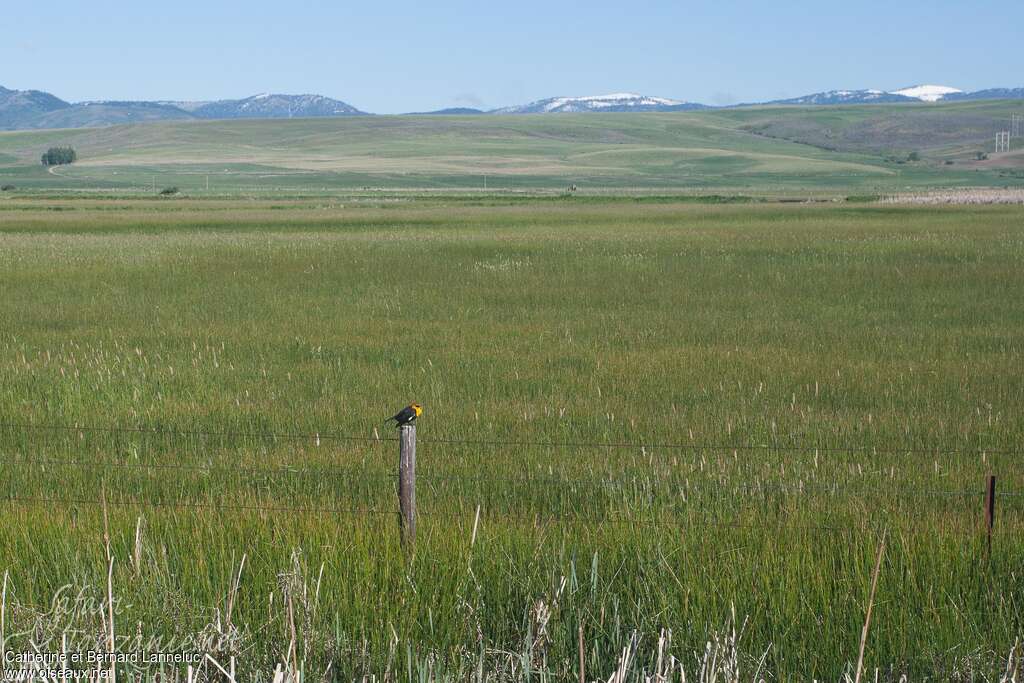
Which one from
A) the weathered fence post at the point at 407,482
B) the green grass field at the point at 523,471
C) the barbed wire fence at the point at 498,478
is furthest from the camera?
the barbed wire fence at the point at 498,478

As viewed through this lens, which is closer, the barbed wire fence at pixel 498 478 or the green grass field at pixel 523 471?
the green grass field at pixel 523 471

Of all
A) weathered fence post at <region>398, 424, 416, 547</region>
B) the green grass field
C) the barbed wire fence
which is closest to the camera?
the green grass field

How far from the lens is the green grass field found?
6180 millimetres

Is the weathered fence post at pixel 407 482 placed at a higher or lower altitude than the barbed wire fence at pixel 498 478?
higher

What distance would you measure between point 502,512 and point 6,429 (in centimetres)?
599

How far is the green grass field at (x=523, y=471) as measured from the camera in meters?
6.18

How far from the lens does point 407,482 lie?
7.00m

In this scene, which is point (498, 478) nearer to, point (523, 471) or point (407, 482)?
point (523, 471)

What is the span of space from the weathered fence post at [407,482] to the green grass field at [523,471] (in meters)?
0.12

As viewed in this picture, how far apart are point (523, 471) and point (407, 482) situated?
3204mm

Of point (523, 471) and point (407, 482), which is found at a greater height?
point (407, 482)

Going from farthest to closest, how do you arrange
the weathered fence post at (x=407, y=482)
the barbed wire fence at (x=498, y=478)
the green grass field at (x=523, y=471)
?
1. the barbed wire fence at (x=498, y=478)
2. the weathered fence post at (x=407, y=482)
3. the green grass field at (x=523, y=471)

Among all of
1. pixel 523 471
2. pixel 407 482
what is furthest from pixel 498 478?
pixel 407 482

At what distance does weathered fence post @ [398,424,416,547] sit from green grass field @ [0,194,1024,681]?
0.39ft
